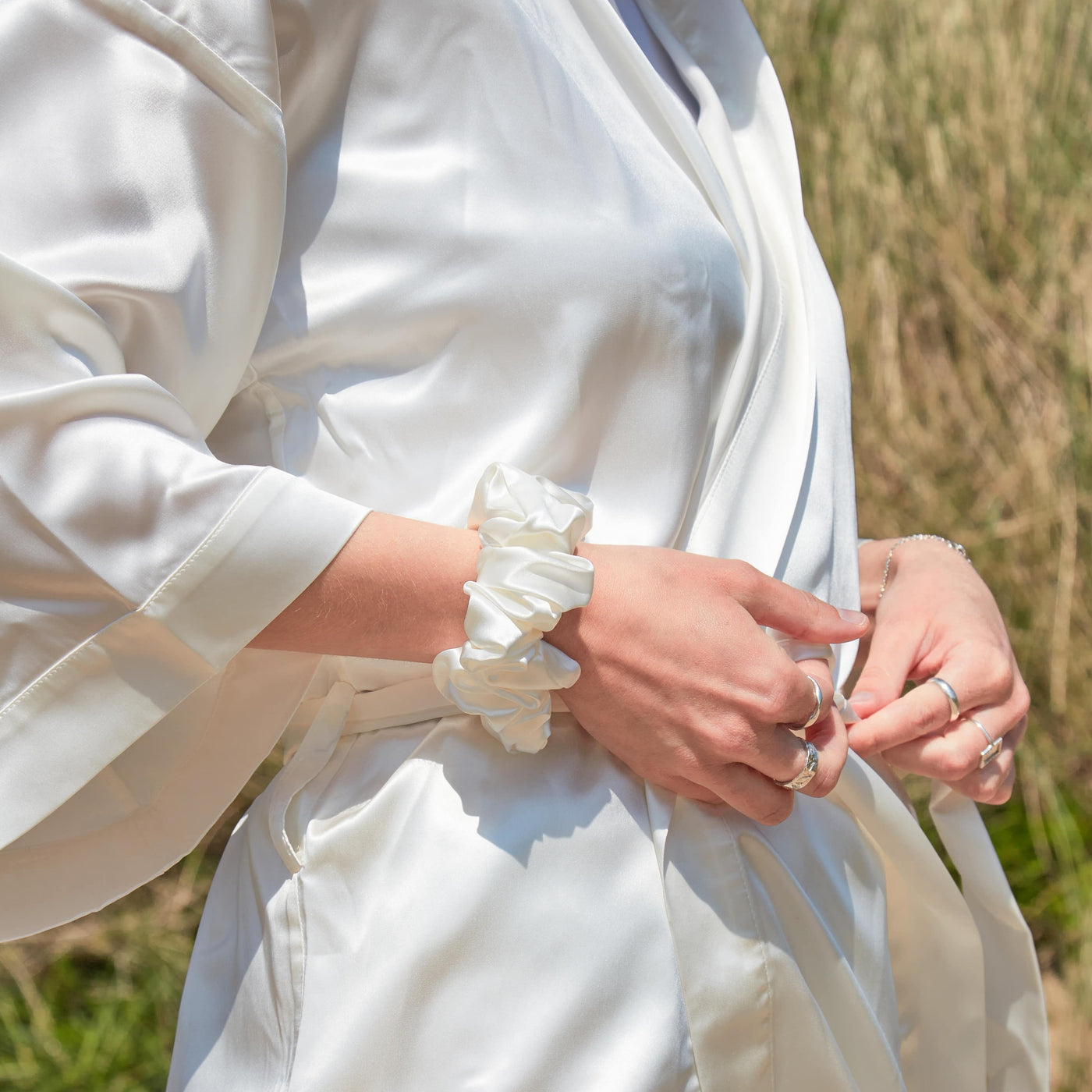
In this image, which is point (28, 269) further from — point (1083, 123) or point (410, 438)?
point (1083, 123)

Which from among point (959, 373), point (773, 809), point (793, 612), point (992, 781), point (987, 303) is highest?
point (793, 612)

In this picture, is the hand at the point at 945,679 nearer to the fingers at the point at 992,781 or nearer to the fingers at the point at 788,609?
the fingers at the point at 992,781

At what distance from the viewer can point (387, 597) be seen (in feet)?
2.30

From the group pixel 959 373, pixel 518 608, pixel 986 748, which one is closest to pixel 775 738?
pixel 518 608

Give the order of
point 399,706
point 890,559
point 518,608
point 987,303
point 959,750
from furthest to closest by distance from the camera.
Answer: point 987,303 < point 890,559 < point 959,750 < point 399,706 < point 518,608

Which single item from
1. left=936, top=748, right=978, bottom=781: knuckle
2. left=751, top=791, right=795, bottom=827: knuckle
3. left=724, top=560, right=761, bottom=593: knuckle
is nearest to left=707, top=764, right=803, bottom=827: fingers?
left=751, top=791, right=795, bottom=827: knuckle

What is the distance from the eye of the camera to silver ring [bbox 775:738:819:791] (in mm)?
739

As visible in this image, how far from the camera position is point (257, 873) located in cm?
79

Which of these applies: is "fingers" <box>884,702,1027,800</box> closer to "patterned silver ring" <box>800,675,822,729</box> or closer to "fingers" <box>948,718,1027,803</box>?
"fingers" <box>948,718,1027,803</box>

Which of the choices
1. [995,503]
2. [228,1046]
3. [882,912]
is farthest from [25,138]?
[995,503]

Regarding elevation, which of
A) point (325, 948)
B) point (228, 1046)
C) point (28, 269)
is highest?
point (28, 269)

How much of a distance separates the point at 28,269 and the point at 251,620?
0.25 metres

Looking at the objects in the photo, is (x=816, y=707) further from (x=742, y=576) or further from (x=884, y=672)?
(x=884, y=672)

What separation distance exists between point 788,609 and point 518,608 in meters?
0.22
